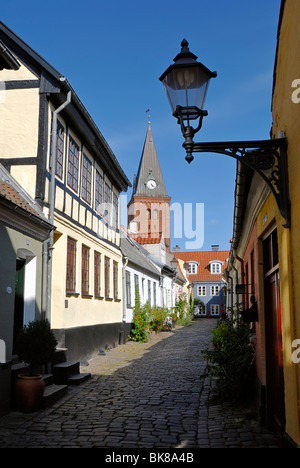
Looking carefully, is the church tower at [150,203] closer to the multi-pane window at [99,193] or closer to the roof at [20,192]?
the multi-pane window at [99,193]

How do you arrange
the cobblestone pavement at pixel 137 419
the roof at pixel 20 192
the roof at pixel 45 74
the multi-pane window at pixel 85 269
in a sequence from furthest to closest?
the multi-pane window at pixel 85 269 < the roof at pixel 45 74 < the roof at pixel 20 192 < the cobblestone pavement at pixel 137 419

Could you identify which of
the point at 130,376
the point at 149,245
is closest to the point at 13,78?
the point at 130,376

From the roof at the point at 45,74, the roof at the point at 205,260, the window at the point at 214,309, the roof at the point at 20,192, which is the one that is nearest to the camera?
the roof at the point at 20,192

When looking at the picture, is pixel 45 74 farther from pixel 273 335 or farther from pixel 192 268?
pixel 192 268

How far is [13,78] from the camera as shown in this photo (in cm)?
1012

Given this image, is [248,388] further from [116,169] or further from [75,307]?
[116,169]

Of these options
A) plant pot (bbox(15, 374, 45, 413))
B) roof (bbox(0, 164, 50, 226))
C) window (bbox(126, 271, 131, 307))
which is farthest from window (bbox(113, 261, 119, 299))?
plant pot (bbox(15, 374, 45, 413))

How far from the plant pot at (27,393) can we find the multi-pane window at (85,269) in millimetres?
5417

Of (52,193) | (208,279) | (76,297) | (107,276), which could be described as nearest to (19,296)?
(52,193)

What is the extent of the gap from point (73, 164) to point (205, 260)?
4454 cm

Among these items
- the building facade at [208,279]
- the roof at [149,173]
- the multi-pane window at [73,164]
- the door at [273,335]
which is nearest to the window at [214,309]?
the building facade at [208,279]

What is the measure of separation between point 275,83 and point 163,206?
164 ft

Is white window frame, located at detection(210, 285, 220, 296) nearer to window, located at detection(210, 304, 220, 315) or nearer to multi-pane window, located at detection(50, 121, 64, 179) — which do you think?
window, located at detection(210, 304, 220, 315)

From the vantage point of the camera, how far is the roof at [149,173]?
55.4m
